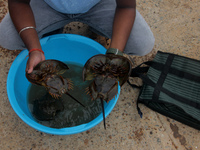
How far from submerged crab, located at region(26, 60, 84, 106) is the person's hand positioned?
0.04 m

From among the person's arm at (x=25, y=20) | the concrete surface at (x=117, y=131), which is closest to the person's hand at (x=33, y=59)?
the person's arm at (x=25, y=20)

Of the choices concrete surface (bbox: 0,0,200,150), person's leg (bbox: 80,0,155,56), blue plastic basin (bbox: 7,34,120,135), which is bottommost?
concrete surface (bbox: 0,0,200,150)

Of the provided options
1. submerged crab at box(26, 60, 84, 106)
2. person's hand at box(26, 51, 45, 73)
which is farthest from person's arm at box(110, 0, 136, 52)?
person's hand at box(26, 51, 45, 73)

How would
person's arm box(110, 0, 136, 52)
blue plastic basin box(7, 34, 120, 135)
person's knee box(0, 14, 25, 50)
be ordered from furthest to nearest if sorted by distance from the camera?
person's knee box(0, 14, 25, 50) → person's arm box(110, 0, 136, 52) → blue plastic basin box(7, 34, 120, 135)

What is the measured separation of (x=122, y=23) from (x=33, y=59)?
34.1 inches

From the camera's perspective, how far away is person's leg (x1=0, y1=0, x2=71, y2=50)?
1.71m

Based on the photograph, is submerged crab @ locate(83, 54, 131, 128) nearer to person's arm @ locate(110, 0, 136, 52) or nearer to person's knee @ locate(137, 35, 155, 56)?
person's arm @ locate(110, 0, 136, 52)

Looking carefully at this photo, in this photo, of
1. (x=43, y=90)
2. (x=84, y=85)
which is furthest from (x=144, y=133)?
(x=43, y=90)

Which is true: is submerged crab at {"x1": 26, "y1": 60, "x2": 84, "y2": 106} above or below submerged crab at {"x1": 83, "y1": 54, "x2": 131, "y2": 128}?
below

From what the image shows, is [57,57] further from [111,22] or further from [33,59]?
[111,22]

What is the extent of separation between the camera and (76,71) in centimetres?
223

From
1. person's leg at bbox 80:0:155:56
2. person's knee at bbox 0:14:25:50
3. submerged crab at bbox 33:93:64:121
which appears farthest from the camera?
submerged crab at bbox 33:93:64:121

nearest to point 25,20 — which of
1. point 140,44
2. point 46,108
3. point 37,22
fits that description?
point 37,22

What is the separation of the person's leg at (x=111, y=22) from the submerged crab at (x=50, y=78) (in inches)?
27.6
